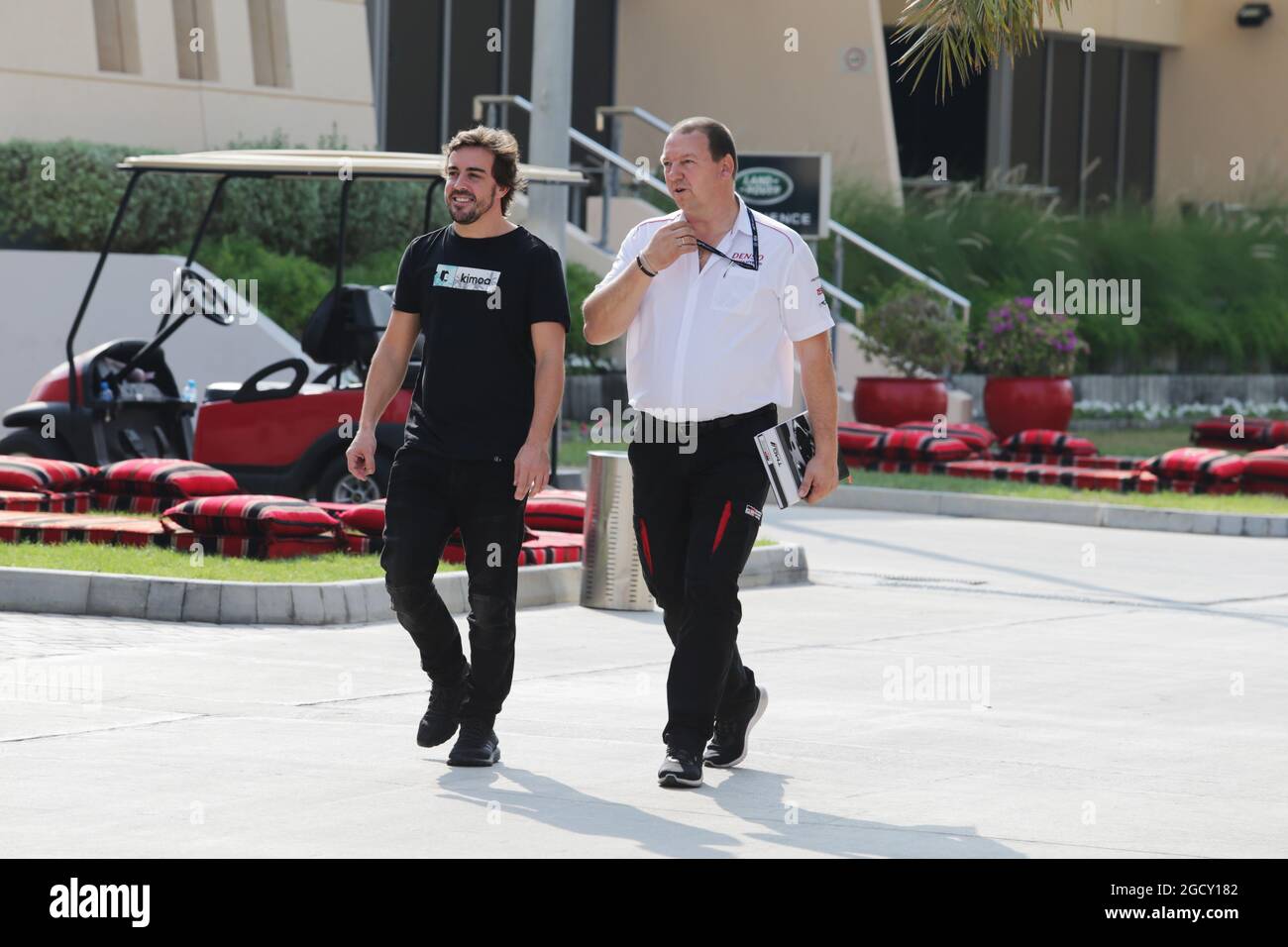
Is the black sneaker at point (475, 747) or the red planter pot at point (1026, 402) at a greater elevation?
the black sneaker at point (475, 747)

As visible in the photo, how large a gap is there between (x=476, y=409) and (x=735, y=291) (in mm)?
840

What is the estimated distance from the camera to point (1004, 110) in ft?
110

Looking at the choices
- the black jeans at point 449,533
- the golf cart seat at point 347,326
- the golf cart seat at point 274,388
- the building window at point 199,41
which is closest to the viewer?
the black jeans at point 449,533

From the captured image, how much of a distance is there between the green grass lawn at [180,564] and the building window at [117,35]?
1111cm

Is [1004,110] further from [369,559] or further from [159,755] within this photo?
[159,755]

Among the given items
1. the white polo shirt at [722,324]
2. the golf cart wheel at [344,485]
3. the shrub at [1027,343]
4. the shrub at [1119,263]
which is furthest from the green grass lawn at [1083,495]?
the white polo shirt at [722,324]

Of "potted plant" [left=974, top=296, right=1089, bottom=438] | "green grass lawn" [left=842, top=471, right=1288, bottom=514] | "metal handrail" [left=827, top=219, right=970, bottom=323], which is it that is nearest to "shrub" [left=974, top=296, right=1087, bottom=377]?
"potted plant" [left=974, top=296, right=1089, bottom=438]

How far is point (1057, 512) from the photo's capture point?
16.6 metres

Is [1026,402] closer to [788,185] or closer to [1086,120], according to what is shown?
[788,185]

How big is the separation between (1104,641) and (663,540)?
13.5 feet

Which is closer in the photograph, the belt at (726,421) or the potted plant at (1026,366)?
the belt at (726,421)

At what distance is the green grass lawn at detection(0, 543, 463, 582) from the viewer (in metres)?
10.4

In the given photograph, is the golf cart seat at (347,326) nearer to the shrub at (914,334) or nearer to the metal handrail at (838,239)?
the shrub at (914,334)

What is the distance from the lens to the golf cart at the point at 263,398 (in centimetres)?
1283
